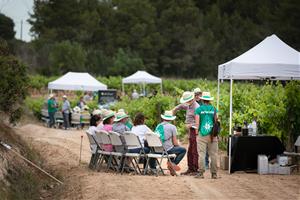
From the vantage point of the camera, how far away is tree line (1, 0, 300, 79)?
7362cm

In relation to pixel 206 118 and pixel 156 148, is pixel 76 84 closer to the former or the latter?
pixel 156 148

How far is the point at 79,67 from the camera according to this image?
68.8 metres

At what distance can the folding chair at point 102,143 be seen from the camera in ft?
50.3

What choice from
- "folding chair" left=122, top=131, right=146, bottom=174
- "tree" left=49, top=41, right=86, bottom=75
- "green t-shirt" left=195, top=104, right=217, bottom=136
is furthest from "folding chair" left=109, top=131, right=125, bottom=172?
"tree" left=49, top=41, right=86, bottom=75

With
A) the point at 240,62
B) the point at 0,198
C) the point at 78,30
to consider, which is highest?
the point at 78,30

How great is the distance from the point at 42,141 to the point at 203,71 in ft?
188

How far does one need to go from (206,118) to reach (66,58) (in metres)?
55.3

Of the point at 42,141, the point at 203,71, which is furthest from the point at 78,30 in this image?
the point at 42,141

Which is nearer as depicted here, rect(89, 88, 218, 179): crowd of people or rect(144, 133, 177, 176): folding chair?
rect(89, 88, 218, 179): crowd of people

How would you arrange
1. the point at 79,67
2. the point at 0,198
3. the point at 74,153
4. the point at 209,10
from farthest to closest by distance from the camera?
the point at 209,10, the point at 79,67, the point at 74,153, the point at 0,198

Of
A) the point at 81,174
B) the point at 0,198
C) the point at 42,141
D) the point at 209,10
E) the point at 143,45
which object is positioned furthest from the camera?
the point at 209,10

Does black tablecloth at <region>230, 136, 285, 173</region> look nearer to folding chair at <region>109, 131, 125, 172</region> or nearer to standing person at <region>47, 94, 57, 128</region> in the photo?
folding chair at <region>109, 131, 125, 172</region>

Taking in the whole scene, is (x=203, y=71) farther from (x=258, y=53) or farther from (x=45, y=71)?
(x=258, y=53)

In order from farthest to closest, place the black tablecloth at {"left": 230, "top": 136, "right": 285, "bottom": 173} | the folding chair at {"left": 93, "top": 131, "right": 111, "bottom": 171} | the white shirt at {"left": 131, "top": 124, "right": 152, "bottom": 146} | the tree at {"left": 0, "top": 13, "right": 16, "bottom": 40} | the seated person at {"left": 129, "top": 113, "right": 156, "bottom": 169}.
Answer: the tree at {"left": 0, "top": 13, "right": 16, "bottom": 40} < the folding chair at {"left": 93, "top": 131, "right": 111, "bottom": 171} < the black tablecloth at {"left": 230, "top": 136, "right": 285, "bottom": 173} < the white shirt at {"left": 131, "top": 124, "right": 152, "bottom": 146} < the seated person at {"left": 129, "top": 113, "right": 156, "bottom": 169}
